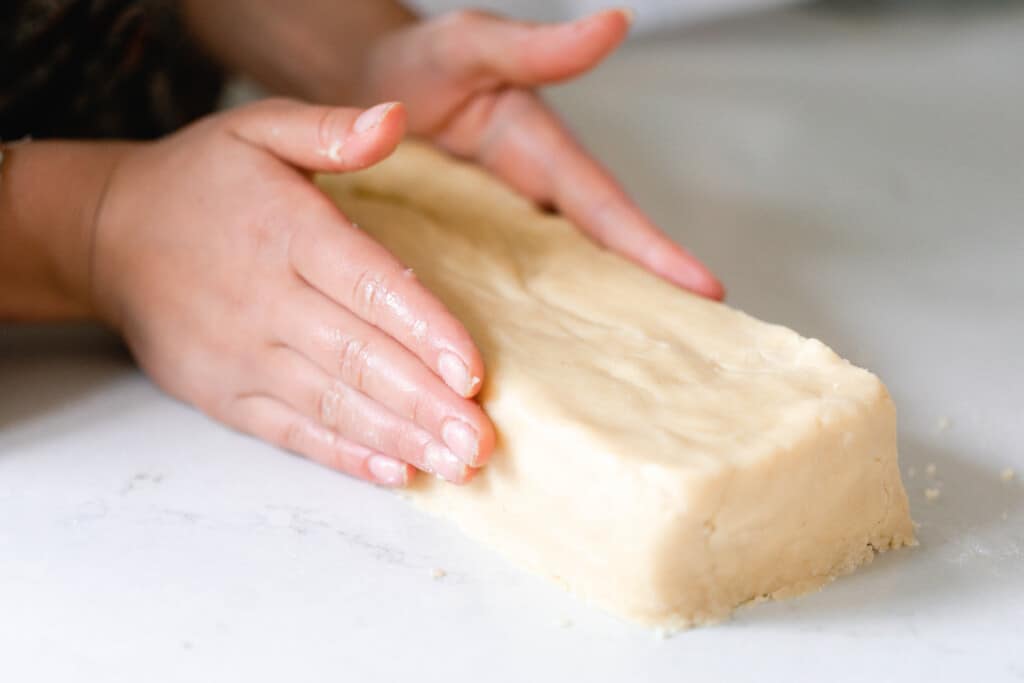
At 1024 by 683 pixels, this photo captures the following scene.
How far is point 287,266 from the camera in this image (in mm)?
1030

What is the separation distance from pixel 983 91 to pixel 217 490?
4.98ft

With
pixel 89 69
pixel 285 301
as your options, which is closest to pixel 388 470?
pixel 285 301

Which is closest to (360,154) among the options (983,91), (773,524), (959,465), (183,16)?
(773,524)

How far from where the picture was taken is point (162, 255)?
1.10 m

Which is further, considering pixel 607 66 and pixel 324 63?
pixel 607 66

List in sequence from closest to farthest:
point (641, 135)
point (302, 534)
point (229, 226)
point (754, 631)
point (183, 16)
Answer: point (754, 631) < point (302, 534) < point (229, 226) < point (183, 16) < point (641, 135)

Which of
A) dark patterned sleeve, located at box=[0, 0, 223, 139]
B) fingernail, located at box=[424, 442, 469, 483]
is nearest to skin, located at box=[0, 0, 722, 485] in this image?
fingernail, located at box=[424, 442, 469, 483]

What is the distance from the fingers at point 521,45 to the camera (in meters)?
1.28

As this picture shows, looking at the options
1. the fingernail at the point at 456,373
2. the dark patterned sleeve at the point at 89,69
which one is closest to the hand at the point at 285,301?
the fingernail at the point at 456,373

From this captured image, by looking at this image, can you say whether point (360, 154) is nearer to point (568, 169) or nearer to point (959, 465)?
point (568, 169)

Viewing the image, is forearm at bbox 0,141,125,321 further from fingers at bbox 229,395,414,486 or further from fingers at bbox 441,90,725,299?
fingers at bbox 441,90,725,299

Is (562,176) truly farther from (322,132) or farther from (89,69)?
(89,69)

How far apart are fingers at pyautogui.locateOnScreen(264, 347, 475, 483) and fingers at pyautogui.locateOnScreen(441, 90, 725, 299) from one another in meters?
0.35

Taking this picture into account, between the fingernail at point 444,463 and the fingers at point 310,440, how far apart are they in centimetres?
5
